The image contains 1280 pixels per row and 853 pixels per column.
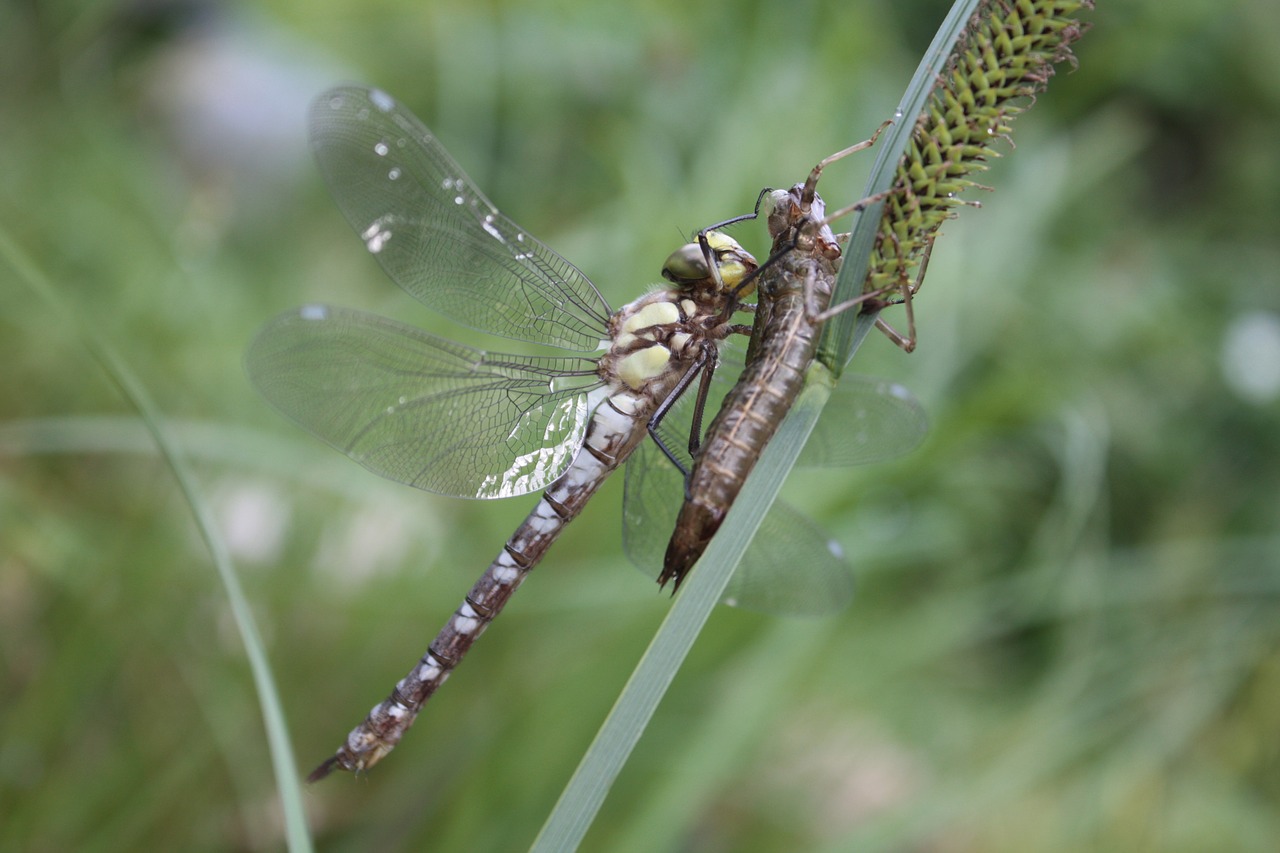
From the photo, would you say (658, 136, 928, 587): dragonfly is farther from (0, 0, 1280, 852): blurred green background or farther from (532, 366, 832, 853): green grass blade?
(0, 0, 1280, 852): blurred green background

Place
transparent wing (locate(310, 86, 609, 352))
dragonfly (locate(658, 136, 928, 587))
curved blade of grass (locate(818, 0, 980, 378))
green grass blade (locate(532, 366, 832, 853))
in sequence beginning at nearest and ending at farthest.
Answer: green grass blade (locate(532, 366, 832, 853)) < curved blade of grass (locate(818, 0, 980, 378)) < dragonfly (locate(658, 136, 928, 587)) < transparent wing (locate(310, 86, 609, 352))

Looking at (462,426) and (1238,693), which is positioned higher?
(1238,693)

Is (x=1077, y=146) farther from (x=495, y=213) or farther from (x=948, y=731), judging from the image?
(x=495, y=213)

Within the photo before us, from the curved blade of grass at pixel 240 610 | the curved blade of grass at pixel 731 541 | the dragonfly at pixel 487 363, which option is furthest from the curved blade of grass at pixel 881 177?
the curved blade of grass at pixel 240 610

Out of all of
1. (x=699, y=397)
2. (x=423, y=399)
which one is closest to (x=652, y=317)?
(x=699, y=397)

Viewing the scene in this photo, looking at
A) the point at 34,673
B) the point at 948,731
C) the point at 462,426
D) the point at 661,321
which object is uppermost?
the point at 948,731

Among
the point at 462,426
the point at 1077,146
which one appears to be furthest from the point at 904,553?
the point at 1077,146

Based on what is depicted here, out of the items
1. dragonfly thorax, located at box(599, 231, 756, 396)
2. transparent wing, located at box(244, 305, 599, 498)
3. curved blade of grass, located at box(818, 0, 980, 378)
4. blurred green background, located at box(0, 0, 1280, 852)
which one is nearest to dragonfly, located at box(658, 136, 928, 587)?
curved blade of grass, located at box(818, 0, 980, 378)
